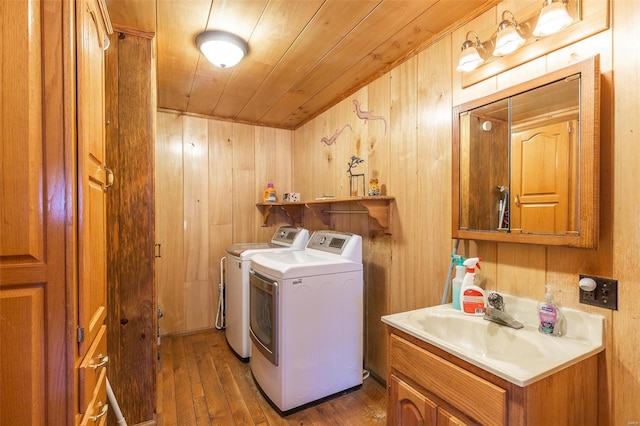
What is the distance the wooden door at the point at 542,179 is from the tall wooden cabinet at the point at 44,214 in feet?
5.27

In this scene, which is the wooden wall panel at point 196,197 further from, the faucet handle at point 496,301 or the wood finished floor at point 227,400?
the faucet handle at point 496,301

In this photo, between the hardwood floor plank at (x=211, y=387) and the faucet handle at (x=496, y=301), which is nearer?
the faucet handle at (x=496, y=301)

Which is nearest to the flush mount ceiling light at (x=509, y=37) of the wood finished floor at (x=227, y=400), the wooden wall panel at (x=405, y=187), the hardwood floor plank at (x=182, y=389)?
the wooden wall panel at (x=405, y=187)

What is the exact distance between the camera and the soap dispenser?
3.94 feet

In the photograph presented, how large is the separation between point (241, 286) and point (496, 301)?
1.87 m

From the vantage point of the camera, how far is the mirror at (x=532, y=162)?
1.12m

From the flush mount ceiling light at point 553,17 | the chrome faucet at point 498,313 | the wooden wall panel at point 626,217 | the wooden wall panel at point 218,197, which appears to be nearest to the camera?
the wooden wall panel at point 626,217

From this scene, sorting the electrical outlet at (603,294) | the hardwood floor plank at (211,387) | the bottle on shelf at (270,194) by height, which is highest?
the bottle on shelf at (270,194)

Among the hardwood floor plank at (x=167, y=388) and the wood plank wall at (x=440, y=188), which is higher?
the wood plank wall at (x=440, y=188)

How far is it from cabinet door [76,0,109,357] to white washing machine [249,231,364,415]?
1.00 metres

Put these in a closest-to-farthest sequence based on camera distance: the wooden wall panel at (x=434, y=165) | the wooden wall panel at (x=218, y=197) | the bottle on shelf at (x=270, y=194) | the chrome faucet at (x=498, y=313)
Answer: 1. the chrome faucet at (x=498, y=313)
2. the wooden wall panel at (x=434, y=165)
3. the wooden wall panel at (x=218, y=197)
4. the bottle on shelf at (x=270, y=194)

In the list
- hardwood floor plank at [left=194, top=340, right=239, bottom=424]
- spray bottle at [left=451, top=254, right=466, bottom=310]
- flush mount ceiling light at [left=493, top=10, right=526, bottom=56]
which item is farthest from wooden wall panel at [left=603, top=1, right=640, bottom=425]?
hardwood floor plank at [left=194, top=340, right=239, bottom=424]

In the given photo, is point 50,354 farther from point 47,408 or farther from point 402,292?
point 402,292

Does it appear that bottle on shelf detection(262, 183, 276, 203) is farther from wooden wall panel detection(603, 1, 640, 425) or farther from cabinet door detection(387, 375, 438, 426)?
wooden wall panel detection(603, 1, 640, 425)
